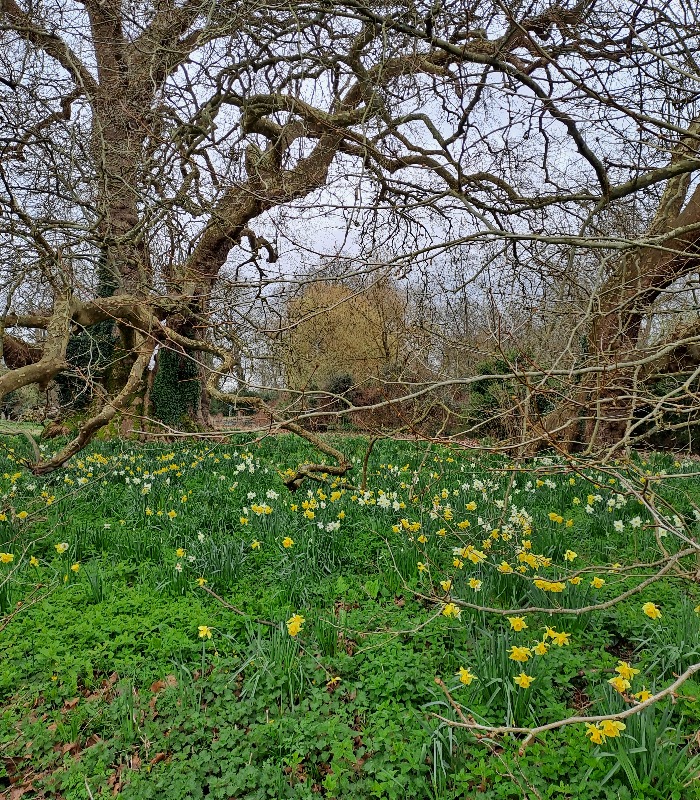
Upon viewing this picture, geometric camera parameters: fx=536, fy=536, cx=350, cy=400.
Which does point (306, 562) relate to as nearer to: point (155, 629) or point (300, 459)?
point (155, 629)

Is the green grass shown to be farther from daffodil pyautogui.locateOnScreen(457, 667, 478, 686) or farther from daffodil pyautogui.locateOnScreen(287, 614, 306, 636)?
daffodil pyautogui.locateOnScreen(457, 667, 478, 686)

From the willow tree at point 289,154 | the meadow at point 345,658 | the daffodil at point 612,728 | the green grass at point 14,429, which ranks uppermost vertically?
the willow tree at point 289,154

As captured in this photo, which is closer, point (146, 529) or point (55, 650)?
point (55, 650)

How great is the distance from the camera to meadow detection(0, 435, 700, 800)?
1.91 metres

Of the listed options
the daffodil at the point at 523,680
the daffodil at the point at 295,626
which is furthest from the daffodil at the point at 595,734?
the daffodil at the point at 295,626

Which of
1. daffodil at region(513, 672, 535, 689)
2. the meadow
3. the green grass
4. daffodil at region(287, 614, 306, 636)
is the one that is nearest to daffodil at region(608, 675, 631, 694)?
the meadow

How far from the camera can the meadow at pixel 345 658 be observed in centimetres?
191

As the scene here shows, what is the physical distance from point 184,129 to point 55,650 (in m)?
4.98


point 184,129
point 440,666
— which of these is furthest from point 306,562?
point 184,129

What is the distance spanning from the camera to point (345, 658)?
2580 mm

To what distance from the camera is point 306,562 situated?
354 centimetres

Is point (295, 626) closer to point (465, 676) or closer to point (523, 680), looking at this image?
point (465, 676)

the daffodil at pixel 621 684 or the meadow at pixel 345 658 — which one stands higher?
the daffodil at pixel 621 684

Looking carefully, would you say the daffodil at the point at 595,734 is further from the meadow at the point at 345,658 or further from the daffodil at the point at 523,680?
the daffodil at the point at 523,680
